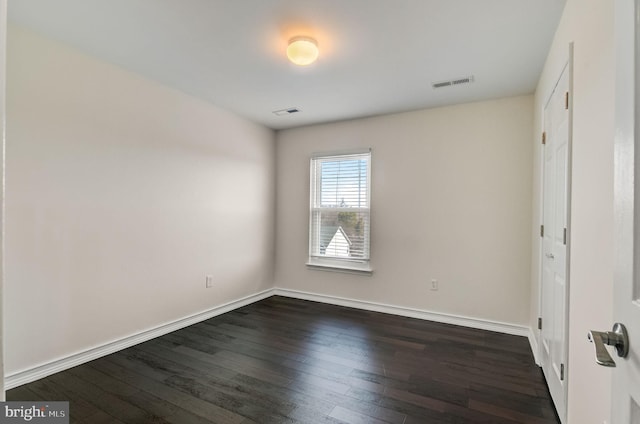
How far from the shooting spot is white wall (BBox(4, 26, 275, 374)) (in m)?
2.21

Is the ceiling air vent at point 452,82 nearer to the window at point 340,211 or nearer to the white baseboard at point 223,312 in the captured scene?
the window at point 340,211

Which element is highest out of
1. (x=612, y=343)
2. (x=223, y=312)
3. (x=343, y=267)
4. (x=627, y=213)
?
(x=627, y=213)

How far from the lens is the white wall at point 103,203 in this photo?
2213 millimetres

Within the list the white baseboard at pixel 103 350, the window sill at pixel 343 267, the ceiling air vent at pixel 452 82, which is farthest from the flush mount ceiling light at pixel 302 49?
the white baseboard at pixel 103 350

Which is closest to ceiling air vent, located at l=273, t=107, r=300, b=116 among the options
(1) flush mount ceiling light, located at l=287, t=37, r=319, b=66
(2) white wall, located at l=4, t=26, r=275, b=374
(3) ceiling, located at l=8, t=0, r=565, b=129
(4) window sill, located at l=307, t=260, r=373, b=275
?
(3) ceiling, located at l=8, t=0, r=565, b=129

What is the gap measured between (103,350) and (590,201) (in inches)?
→ 143

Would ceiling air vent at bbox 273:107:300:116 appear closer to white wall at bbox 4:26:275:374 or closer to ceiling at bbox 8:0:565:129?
ceiling at bbox 8:0:565:129

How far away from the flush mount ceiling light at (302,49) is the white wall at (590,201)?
62.3 inches

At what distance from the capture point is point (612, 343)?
0.69 metres

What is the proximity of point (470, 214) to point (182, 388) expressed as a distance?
10.8 feet

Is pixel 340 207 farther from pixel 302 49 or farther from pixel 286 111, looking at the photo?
pixel 302 49

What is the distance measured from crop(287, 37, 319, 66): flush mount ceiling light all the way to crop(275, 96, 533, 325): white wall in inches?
75.5

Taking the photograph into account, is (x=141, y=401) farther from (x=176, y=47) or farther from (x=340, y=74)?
(x=340, y=74)

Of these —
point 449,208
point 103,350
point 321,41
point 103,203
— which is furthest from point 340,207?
point 103,350
